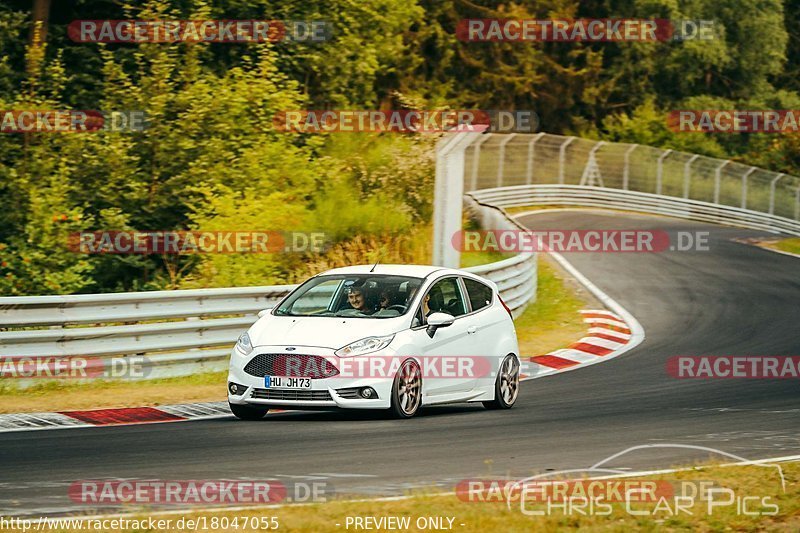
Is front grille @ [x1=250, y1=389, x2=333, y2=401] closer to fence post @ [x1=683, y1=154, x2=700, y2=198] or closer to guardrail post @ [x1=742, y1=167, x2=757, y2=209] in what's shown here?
fence post @ [x1=683, y1=154, x2=700, y2=198]

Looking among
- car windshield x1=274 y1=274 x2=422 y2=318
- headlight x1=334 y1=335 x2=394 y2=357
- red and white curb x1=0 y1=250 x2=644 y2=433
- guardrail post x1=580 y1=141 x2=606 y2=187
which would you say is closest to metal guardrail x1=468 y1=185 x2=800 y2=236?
guardrail post x1=580 y1=141 x2=606 y2=187

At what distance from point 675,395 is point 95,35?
66.7ft

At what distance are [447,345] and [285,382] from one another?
1.90 metres

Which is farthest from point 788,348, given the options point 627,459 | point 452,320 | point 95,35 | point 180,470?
point 95,35

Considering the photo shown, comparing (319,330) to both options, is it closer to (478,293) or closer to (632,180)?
(478,293)

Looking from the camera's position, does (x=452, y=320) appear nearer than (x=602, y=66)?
Yes

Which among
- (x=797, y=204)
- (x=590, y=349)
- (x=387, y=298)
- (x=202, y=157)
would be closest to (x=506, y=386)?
(x=387, y=298)

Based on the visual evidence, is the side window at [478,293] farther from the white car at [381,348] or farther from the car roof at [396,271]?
the car roof at [396,271]

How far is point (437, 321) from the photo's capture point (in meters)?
13.0

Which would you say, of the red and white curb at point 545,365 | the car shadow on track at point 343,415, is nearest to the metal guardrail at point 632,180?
the red and white curb at point 545,365

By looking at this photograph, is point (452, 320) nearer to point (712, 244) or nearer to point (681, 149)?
point (712, 244)

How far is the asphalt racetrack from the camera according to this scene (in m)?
9.56

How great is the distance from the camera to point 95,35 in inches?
1238

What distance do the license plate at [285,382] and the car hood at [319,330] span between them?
33cm
